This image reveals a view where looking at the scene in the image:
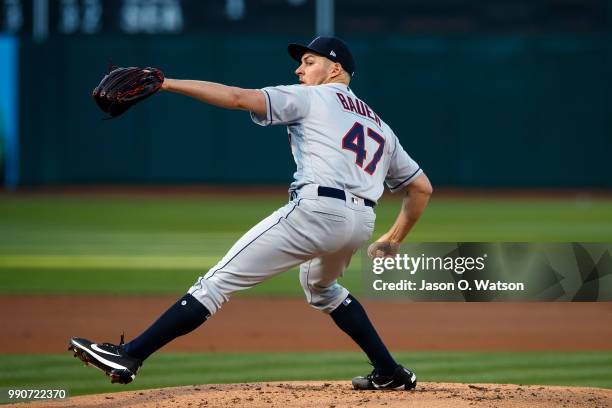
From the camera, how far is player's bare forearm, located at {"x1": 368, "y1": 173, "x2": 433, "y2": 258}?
486cm

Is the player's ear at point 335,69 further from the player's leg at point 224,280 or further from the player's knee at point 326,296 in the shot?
the player's knee at point 326,296

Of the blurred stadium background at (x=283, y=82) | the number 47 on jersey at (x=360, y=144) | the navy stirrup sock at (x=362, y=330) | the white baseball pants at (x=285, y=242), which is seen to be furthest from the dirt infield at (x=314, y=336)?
the blurred stadium background at (x=283, y=82)

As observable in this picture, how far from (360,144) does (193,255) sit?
8.05 metres

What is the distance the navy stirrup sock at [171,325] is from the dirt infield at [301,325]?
2.63 metres

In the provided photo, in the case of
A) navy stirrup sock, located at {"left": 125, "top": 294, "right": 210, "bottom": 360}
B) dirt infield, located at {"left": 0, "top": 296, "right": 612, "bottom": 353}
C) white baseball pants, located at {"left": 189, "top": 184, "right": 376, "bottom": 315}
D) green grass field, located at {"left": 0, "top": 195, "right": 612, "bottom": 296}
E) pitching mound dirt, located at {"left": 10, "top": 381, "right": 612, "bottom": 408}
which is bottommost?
green grass field, located at {"left": 0, "top": 195, "right": 612, "bottom": 296}

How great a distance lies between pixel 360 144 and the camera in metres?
4.45

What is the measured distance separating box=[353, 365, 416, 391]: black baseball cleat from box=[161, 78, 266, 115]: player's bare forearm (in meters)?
1.52

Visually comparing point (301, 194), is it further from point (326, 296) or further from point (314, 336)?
point (314, 336)

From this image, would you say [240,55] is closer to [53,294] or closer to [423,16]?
[423,16]

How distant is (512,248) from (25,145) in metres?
18.9

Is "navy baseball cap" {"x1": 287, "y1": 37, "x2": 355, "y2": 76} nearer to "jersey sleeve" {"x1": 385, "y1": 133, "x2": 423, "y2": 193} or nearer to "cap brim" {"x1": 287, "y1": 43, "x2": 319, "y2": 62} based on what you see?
"cap brim" {"x1": 287, "y1": 43, "x2": 319, "y2": 62}

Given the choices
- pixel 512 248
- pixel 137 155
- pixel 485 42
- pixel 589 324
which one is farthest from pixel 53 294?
pixel 485 42

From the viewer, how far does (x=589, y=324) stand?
815 cm

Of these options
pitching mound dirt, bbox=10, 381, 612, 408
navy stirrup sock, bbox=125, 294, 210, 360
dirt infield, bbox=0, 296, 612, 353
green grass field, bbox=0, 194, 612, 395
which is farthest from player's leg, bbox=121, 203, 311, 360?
dirt infield, bbox=0, 296, 612, 353
